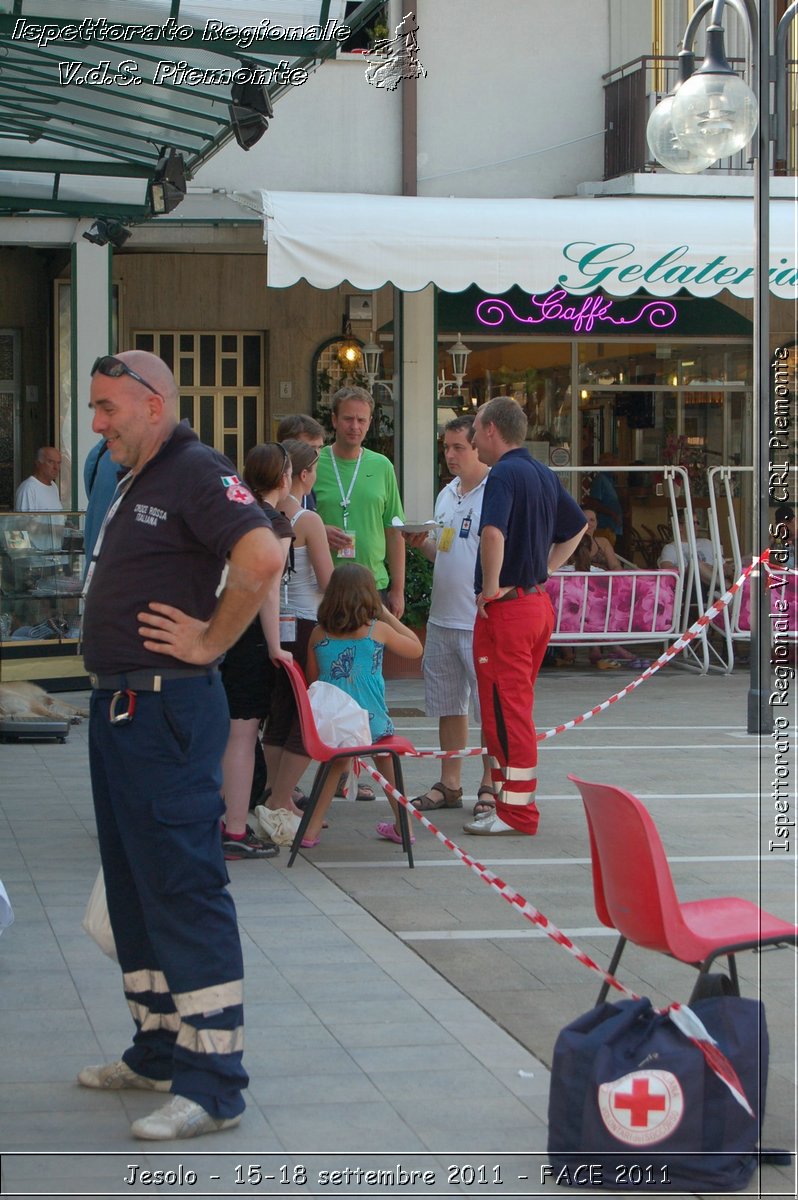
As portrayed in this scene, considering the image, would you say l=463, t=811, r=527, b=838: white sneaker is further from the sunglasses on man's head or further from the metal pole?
the sunglasses on man's head

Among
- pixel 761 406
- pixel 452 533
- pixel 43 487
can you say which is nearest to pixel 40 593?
pixel 43 487

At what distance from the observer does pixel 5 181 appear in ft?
38.0

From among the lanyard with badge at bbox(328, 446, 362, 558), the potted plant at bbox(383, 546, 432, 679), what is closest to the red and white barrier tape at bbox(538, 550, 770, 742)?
the lanyard with badge at bbox(328, 446, 362, 558)

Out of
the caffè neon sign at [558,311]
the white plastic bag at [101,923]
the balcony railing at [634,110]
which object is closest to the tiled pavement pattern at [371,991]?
the white plastic bag at [101,923]

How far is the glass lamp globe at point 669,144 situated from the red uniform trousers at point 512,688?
136 inches

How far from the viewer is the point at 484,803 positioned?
7742 mm

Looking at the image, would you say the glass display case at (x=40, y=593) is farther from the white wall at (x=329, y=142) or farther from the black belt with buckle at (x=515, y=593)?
the black belt with buckle at (x=515, y=593)

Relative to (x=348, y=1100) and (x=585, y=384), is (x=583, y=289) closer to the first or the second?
→ (x=585, y=384)

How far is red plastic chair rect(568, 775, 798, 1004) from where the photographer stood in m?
3.92

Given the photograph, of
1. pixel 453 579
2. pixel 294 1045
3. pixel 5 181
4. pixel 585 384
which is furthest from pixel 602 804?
pixel 585 384

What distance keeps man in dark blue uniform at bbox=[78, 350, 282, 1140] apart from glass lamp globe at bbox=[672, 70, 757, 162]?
20.1ft

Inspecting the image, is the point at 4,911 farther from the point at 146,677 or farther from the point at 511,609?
the point at 511,609

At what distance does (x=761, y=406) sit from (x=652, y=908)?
7.20 meters

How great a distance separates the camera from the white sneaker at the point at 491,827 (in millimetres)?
7469
